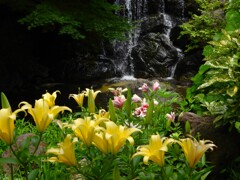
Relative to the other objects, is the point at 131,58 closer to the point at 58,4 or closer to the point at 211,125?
the point at 58,4

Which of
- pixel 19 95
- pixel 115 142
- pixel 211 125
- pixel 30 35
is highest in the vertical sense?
pixel 30 35

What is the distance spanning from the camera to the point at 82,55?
12.9m

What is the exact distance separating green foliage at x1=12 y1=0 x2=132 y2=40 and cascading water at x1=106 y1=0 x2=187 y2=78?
315 centimetres

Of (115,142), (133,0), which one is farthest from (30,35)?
(115,142)

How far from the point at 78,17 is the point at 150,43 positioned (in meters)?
4.63

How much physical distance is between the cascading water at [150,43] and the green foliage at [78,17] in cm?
315

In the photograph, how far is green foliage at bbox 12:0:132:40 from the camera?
7.71 meters

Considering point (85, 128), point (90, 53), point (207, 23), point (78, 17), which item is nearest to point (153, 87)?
point (85, 128)

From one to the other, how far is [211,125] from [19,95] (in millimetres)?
7936

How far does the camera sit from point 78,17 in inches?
331

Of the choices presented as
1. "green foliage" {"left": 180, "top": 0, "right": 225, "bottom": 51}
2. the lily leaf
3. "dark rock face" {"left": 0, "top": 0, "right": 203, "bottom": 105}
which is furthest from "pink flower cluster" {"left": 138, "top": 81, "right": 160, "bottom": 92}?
"dark rock face" {"left": 0, "top": 0, "right": 203, "bottom": 105}

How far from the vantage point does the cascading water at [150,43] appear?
1204 cm

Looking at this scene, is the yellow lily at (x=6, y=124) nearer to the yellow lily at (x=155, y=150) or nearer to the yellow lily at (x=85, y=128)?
the yellow lily at (x=85, y=128)

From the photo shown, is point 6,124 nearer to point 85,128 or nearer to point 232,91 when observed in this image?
point 85,128
